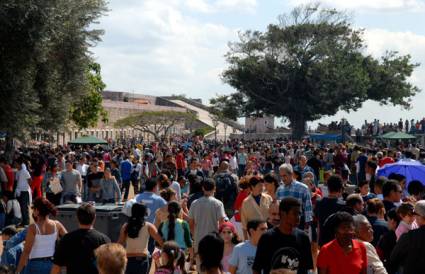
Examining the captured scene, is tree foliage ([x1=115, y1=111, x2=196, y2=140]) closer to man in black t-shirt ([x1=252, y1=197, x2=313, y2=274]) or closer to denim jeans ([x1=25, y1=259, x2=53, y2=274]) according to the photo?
denim jeans ([x1=25, y1=259, x2=53, y2=274])

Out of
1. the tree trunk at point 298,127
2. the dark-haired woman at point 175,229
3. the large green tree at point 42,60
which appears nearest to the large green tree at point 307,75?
the tree trunk at point 298,127

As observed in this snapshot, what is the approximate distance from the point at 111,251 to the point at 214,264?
0.82m

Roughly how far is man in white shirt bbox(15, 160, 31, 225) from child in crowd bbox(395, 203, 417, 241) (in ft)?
33.9

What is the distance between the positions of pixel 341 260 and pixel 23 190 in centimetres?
1114

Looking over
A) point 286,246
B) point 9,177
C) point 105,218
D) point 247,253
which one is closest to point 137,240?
point 247,253

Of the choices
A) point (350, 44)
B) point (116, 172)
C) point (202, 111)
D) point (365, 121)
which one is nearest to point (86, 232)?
point (116, 172)

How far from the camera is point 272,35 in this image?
62.1m

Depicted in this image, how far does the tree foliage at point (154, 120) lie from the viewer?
79.6m

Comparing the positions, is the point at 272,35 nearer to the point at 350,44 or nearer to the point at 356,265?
the point at 350,44

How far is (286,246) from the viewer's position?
6.26 m

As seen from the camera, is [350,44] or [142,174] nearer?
[142,174]

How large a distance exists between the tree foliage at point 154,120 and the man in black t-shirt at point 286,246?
71.8m

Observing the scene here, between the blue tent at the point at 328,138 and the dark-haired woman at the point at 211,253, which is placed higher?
the blue tent at the point at 328,138

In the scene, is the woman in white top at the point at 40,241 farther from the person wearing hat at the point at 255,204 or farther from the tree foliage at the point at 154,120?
the tree foliage at the point at 154,120
